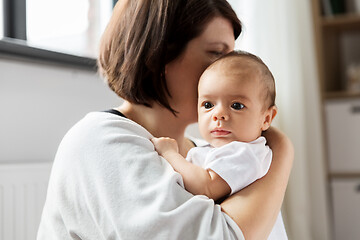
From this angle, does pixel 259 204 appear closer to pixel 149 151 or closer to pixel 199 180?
pixel 199 180

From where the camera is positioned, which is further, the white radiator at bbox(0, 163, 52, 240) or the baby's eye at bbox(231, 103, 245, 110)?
the white radiator at bbox(0, 163, 52, 240)

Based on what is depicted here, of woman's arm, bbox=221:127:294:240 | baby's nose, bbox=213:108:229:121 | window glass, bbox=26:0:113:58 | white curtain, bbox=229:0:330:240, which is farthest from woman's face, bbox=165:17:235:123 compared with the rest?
white curtain, bbox=229:0:330:240

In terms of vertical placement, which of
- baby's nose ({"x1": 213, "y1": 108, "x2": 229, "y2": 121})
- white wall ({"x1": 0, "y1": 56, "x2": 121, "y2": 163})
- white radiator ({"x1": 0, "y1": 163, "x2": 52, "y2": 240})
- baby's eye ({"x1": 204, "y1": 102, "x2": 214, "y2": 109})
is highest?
baby's eye ({"x1": 204, "y1": 102, "x2": 214, "y2": 109})

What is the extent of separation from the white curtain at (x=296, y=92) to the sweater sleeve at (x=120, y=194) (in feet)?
5.45

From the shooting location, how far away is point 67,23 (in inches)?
87.3

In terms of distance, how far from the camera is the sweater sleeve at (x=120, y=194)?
0.82 meters

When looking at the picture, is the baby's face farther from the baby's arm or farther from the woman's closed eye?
the baby's arm

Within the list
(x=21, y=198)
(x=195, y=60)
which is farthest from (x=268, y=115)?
(x=21, y=198)

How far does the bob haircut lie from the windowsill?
537 millimetres

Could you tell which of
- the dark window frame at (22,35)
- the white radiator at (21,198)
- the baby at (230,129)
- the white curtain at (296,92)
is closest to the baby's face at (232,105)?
the baby at (230,129)

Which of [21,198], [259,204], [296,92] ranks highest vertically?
[259,204]

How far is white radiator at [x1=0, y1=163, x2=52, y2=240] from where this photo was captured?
1.46 m

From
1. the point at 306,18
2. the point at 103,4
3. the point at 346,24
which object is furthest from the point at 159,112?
the point at 346,24

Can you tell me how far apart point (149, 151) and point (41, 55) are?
91cm
